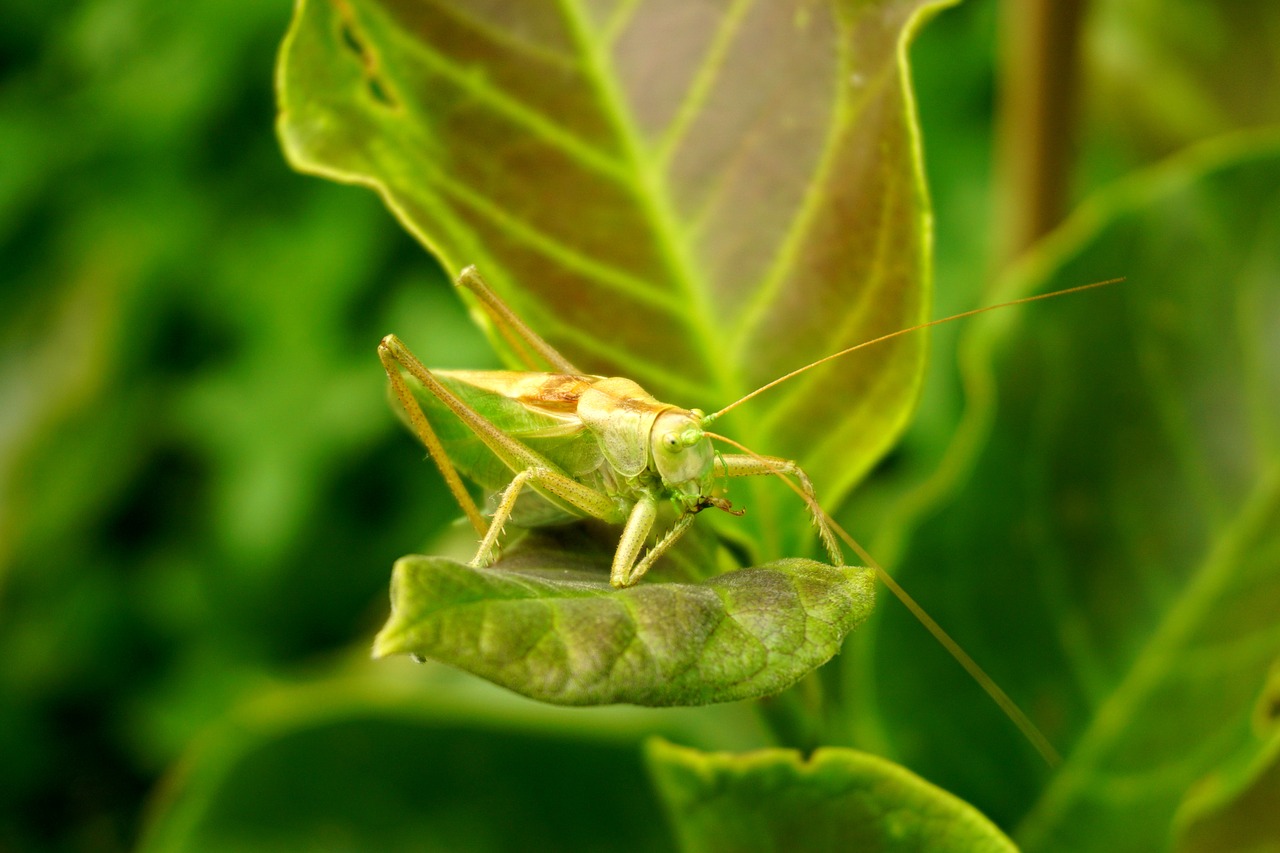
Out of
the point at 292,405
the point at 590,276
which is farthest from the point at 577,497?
the point at 292,405

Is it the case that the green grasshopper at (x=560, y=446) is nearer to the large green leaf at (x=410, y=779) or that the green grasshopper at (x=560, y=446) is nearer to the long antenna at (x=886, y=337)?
the long antenna at (x=886, y=337)

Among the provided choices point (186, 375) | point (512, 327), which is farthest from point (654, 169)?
point (186, 375)

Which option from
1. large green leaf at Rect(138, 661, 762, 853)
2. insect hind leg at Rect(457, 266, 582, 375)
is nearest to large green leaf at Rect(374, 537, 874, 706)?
insect hind leg at Rect(457, 266, 582, 375)

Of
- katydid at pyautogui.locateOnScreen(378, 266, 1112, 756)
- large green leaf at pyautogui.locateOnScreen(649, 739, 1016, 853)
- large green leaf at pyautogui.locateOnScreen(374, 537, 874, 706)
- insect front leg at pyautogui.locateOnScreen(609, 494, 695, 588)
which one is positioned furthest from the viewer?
katydid at pyautogui.locateOnScreen(378, 266, 1112, 756)

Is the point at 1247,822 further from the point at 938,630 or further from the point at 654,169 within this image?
the point at 654,169

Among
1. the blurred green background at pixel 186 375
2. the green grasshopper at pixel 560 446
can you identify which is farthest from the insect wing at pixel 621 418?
the blurred green background at pixel 186 375

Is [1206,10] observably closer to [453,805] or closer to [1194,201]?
[1194,201]

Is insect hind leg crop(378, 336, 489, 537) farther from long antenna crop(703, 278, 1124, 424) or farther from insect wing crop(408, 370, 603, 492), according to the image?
long antenna crop(703, 278, 1124, 424)
